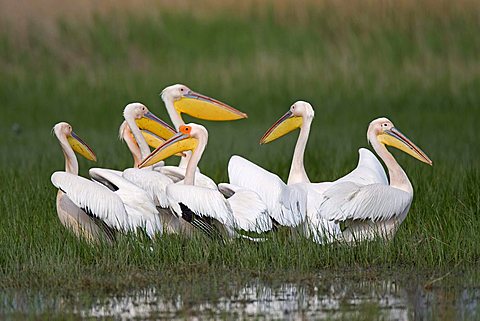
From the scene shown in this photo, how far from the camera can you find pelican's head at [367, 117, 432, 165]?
24.7 ft

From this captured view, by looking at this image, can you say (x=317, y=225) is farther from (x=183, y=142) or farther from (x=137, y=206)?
(x=183, y=142)

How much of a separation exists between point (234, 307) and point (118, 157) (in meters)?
6.14

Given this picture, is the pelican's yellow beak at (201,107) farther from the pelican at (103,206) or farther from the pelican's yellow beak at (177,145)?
the pelican at (103,206)

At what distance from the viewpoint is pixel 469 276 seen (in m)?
5.98

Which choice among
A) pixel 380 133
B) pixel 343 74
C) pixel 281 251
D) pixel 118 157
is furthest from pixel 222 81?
pixel 281 251

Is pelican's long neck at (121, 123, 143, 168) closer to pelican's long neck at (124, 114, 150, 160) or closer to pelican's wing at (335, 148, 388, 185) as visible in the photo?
pelican's long neck at (124, 114, 150, 160)

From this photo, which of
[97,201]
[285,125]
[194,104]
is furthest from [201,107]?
[97,201]

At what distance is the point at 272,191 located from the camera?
279 inches

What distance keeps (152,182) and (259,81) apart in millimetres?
11759

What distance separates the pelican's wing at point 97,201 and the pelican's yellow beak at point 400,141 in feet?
6.15

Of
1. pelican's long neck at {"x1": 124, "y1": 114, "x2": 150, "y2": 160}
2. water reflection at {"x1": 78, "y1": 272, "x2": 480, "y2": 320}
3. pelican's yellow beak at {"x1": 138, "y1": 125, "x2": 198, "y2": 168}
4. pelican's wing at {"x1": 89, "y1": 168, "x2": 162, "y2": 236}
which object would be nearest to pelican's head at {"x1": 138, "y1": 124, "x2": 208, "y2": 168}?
pelican's yellow beak at {"x1": 138, "y1": 125, "x2": 198, "y2": 168}

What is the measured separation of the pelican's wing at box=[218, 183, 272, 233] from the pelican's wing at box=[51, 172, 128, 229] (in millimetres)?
676

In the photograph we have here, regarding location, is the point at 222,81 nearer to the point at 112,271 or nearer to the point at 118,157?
the point at 118,157

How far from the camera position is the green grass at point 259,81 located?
11766mm
